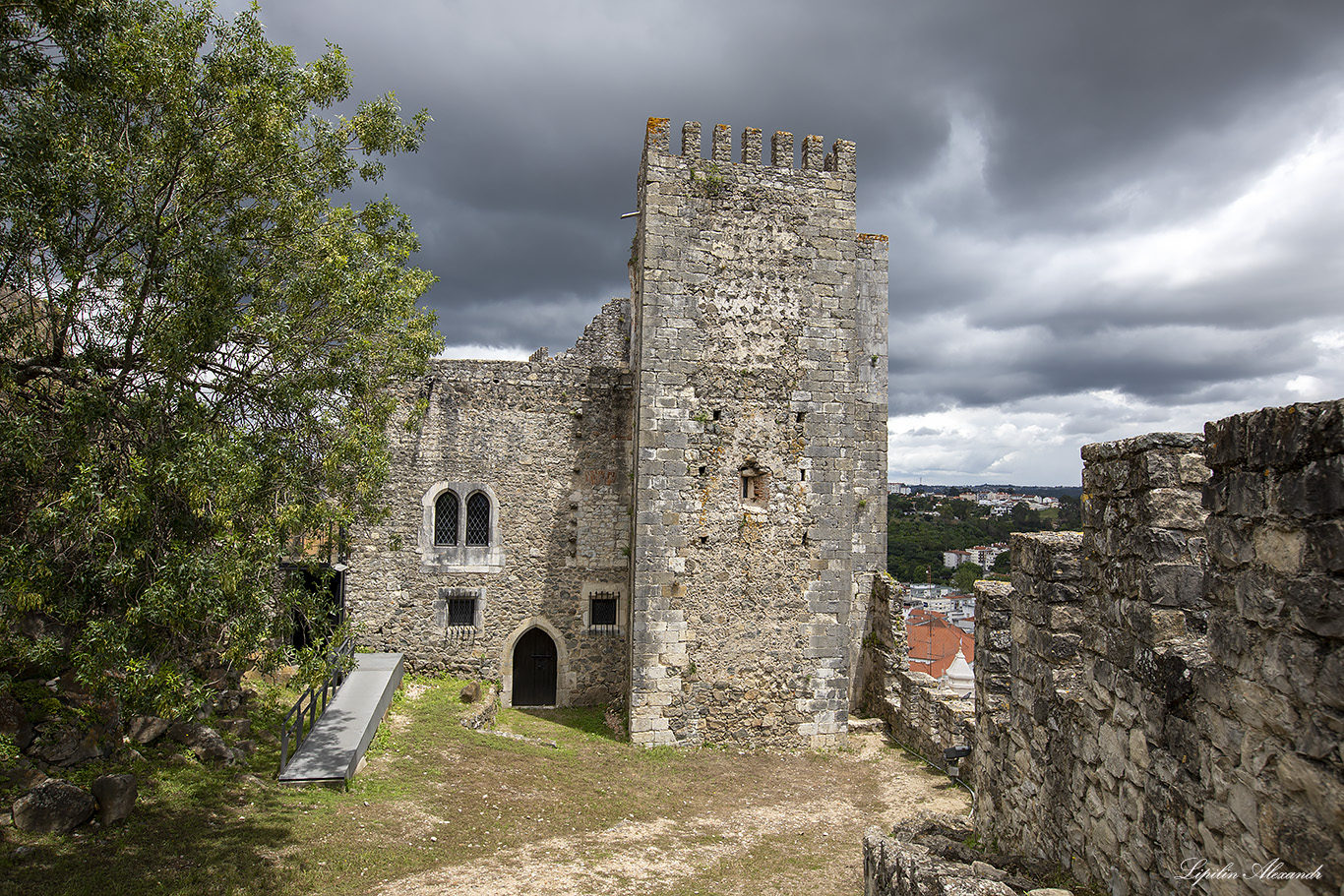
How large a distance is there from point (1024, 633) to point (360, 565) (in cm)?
1374

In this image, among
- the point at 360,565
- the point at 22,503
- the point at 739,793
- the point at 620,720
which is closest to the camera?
the point at 22,503

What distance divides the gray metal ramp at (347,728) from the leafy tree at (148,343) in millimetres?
3122

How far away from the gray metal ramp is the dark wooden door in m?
2.62

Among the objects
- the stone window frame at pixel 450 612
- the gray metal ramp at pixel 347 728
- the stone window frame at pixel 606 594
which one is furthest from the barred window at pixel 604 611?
the gray metal ramp at pixel 347 728

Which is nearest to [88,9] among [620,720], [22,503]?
[22,503]

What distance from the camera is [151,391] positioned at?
20.8 feet

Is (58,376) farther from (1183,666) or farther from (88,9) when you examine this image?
(1183,666)

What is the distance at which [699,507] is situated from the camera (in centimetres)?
1367

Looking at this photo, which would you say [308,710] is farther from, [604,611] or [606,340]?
[606,340]

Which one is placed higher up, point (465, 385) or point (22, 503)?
point (465, 385)

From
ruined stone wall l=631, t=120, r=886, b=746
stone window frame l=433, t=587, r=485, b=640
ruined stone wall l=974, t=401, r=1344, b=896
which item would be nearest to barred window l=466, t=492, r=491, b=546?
stone window frame l=433, t=587, r=485, b=640

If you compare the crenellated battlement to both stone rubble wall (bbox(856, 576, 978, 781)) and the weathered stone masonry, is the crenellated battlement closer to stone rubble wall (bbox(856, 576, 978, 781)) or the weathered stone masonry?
the weathered stone masonry

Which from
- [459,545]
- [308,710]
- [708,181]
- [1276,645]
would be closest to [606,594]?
[459,545]

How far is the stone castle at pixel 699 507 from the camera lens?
13531 millimetres
